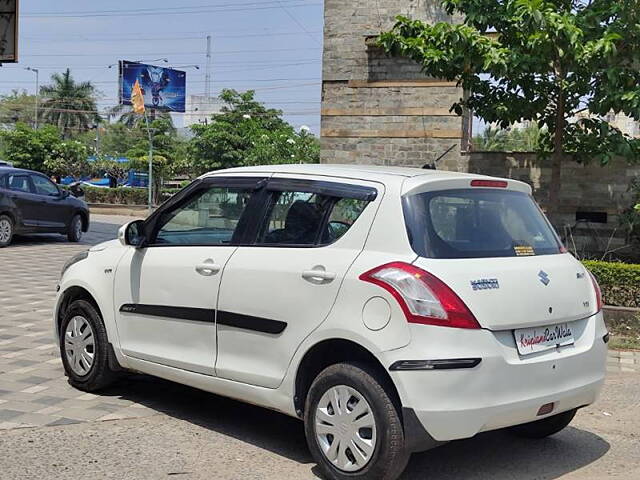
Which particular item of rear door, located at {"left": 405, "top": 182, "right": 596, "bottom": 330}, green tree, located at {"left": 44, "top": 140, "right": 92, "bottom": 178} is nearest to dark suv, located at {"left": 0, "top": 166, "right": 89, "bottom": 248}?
rear door, located at {"left": 405, "top": 182, "right": 596, "bottom": 330}

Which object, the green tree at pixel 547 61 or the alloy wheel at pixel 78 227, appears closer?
the green tree at pixel 547 61

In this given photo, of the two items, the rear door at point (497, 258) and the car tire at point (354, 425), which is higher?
the rear door at point (497, 258)

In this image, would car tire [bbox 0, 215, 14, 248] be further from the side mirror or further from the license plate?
the license plate

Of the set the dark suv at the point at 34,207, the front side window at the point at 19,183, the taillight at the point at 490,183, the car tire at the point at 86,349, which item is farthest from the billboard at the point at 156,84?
the taillight at the point at 490,183

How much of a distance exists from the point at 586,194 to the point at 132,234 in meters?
10.8

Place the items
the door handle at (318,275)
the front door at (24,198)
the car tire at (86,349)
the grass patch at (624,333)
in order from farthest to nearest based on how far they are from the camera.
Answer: the front door at (24,198) → the grass patch at (624,333) → the car tire at (86,349) → the door handle at (318,275)

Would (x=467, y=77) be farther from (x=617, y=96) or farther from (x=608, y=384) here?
(x=608, y=384)

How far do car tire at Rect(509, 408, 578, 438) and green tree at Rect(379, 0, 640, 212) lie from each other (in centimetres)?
627

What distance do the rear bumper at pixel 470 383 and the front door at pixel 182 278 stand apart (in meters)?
1.50

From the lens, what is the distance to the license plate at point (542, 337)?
4297 millimetres

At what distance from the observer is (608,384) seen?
7070mm

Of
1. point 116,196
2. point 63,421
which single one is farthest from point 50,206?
point 116,196

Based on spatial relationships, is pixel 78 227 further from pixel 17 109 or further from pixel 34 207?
pixel 17 109

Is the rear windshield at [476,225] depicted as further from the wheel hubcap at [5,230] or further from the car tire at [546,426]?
the wheel hubcap at [5,230]
